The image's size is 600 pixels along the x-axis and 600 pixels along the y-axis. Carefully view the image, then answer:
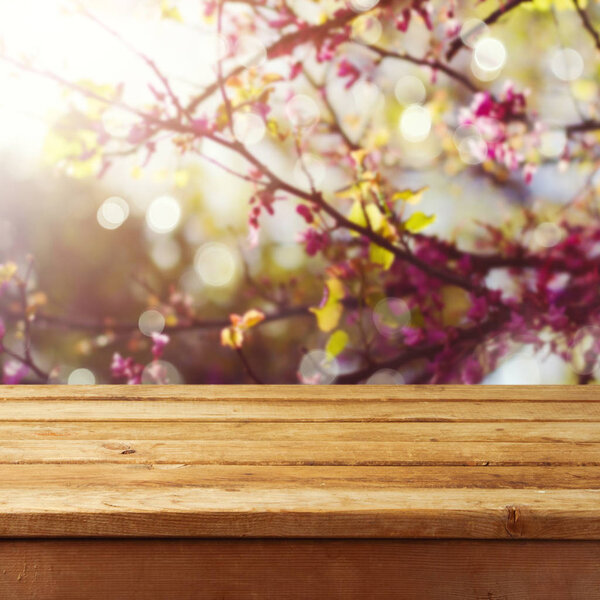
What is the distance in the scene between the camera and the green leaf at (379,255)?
1.60 metres

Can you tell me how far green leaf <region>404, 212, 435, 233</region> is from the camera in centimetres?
160

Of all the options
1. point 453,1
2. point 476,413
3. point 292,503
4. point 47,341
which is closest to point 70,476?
point 292,503

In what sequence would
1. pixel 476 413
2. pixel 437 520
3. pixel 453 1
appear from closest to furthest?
pixel 437 520 < pixel 476 413 < pixel 453 1

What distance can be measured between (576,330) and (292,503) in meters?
1.15

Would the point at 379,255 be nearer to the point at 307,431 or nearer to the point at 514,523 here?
the point at 307,431

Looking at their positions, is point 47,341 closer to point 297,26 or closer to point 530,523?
point 297,26

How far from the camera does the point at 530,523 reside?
68cm

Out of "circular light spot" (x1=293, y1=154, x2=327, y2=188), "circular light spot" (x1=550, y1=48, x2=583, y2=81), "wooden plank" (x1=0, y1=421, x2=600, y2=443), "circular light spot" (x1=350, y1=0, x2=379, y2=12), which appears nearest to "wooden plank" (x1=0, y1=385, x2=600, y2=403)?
"wooden plank" (x1=0, y1=421, x2=600, y2=443)

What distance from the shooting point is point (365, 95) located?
1595 mm

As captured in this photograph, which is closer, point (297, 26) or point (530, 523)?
point (530, 523)

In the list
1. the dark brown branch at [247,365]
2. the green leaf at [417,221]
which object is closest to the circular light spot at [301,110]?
the green leaf at [417,221]

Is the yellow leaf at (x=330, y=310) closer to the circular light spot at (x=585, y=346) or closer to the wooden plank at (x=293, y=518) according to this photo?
the circular light spot at (x=585, y=346)

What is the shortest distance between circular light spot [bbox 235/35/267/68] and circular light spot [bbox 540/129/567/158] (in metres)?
0.67

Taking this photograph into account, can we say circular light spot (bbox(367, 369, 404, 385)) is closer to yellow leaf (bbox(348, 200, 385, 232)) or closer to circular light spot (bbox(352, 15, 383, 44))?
yellow leaf (bbox(348, 200, 385, 232))
